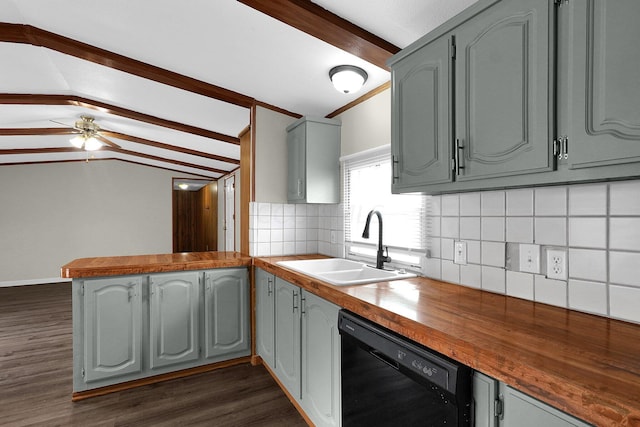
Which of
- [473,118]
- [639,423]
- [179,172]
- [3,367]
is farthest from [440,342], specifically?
[179,172]

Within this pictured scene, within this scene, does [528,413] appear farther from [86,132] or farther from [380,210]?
A: [86,132]

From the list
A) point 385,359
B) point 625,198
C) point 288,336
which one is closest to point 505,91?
point 625,198

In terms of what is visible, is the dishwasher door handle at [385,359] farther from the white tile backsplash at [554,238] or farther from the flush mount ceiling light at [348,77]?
the flush mount ceiling light at [348,77]

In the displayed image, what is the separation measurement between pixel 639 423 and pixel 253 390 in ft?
7.52

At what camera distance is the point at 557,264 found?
4.28 feet

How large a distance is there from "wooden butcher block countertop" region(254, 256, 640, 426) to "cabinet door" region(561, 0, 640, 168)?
1.70 feet

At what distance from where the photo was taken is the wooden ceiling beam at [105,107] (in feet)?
10.6

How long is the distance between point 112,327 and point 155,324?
279 mm

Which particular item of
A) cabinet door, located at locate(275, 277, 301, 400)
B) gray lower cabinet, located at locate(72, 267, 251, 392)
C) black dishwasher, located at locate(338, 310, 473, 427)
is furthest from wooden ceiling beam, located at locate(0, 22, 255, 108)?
black dishwasher, located at locate(338, 310, 473, 427)

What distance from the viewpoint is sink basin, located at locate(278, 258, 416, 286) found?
181 cm

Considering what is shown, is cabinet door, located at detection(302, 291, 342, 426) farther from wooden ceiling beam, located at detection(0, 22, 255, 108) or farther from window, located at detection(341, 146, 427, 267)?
wooden ceiling beam, located at detection(0, 22, 255, 108)

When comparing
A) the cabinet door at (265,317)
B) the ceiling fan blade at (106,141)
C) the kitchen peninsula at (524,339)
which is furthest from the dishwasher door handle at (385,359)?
the ceiling fan blade at (106,141)

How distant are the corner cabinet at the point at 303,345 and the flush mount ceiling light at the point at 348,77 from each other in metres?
1.33

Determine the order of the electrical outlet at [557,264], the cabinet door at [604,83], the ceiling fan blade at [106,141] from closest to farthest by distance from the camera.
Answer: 1. the cabinet door at [604,83]
2. the electrical outlet at [557,264]
3. the ceiling fan blade at [106,141]
